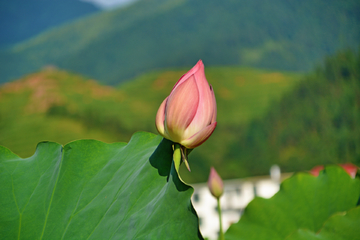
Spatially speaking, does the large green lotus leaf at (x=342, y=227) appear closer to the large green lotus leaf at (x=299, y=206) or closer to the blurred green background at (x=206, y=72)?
the large green lotus leaf at (x=299, y=206)

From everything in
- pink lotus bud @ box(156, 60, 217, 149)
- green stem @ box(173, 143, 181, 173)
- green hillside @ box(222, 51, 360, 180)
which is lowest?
green hillside @ box(222, 51, 360, 180)

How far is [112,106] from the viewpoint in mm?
8000

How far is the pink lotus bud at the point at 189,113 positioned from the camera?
1.18 feet

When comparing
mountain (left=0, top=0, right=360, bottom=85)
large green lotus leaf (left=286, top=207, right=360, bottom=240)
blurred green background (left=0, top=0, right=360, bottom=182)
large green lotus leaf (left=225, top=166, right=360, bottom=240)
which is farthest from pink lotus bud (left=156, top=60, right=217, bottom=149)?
mountain (left=0, top=0, right=360, bottom=85)

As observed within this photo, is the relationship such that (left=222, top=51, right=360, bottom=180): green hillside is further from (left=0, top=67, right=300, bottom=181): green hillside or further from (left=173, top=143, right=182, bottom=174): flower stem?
(left=173, top=143, right=182, bottom=174): flower stem

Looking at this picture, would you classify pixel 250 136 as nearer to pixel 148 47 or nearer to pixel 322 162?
pixel 322 162

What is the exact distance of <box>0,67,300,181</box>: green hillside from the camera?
23.2 feet

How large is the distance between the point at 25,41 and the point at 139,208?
11.5 meters

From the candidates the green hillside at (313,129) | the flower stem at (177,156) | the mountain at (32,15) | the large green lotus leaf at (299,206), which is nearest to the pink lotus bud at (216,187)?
the large green lotus leaf at (299,206)

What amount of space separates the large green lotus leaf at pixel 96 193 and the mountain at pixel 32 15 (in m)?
10.5

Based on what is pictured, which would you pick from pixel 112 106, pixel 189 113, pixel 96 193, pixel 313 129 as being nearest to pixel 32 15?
pixel 112 106

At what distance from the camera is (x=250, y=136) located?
713cm

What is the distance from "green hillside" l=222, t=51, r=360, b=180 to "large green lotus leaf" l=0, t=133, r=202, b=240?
630 cm

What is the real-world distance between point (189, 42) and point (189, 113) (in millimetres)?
9751
